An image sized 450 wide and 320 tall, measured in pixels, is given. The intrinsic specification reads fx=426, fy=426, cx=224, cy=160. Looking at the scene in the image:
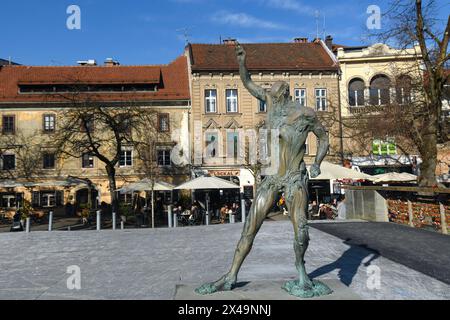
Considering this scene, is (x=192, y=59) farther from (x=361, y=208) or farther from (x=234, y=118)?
(x=361, y=208)

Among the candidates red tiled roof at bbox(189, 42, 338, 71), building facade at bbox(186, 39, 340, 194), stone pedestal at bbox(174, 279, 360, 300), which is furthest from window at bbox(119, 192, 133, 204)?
stone pedestal at bbox(174, 279, 360, 300)

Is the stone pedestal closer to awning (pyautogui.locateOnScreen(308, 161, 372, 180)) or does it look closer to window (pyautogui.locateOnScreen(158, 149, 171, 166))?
awning (pyautogui.locateOnScreen(308, 161, 372, 180))

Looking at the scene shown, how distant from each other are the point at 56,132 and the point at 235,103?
42.5 ft

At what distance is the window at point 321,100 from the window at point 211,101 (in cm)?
781

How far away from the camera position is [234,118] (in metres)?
31.9

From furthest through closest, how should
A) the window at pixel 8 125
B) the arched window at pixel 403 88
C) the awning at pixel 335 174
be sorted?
the window at pixel 8 125 < the arched window at pixel 403 88 < the awning at pixel 335 174

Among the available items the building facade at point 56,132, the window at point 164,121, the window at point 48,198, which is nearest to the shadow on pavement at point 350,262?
the building facade at point 56,132

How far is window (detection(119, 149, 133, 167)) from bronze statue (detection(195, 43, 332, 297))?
27.3 m

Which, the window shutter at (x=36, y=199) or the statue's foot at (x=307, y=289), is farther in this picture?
the window shutter at (x=36, y=199)

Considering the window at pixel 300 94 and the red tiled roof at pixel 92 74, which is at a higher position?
the red tiled roof at pixel 92 74

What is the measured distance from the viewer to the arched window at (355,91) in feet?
105

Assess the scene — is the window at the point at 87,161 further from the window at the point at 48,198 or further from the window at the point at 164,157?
the window at the point at 164,157

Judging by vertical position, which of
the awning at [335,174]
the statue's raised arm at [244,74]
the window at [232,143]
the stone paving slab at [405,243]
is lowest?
the stone paving slab at [405,243]
